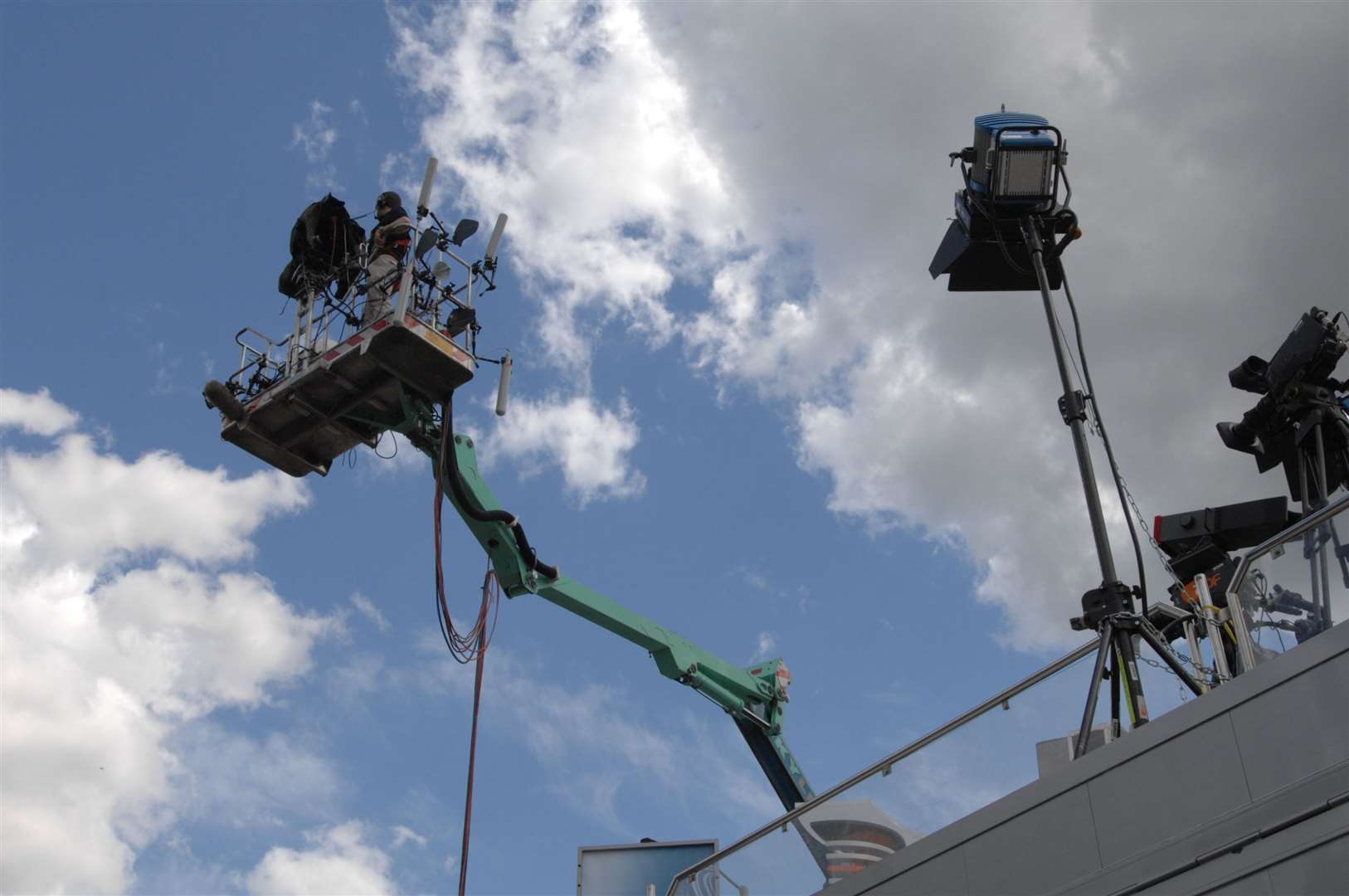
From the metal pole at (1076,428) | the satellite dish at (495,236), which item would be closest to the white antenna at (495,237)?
the satellite dish at (495,236)

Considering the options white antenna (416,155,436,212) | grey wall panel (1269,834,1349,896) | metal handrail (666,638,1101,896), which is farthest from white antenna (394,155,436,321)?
grey wall panel (1269,834,1349,896)

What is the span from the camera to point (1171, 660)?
9703mm

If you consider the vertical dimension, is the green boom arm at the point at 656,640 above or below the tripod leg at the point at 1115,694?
above

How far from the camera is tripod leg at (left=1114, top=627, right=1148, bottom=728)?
971cm

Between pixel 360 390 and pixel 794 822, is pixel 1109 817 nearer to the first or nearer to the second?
pixel 794 822

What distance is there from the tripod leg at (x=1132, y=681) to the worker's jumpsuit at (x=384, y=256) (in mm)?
10858

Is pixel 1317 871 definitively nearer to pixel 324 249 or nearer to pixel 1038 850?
pixel 1038 850

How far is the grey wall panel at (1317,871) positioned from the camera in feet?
23.9


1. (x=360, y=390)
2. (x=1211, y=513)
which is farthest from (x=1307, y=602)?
(x=360, y=390)

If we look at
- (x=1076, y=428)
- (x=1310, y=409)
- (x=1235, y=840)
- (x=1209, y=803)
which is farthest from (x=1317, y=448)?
(x=1235, y=840)

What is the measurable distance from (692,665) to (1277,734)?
14.9 metres

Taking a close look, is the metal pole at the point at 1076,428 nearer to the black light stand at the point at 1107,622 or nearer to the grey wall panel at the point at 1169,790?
the black light stand at the point at 1107,622

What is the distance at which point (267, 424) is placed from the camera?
18406mm

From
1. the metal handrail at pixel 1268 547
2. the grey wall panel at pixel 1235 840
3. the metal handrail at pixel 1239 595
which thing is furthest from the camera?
the metal handrail at pixel 1239 595
